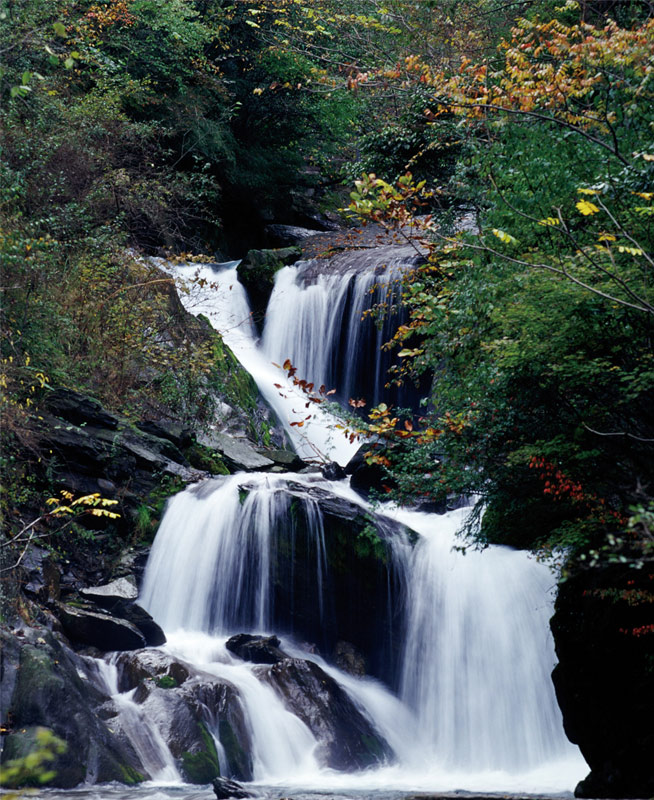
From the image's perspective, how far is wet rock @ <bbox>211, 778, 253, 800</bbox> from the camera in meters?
6.55

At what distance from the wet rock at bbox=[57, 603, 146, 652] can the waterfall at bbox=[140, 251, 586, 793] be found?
0.70 meters

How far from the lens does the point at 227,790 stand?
658 centimetres

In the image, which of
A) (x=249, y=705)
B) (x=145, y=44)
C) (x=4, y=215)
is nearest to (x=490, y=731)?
(x=249, y=705)

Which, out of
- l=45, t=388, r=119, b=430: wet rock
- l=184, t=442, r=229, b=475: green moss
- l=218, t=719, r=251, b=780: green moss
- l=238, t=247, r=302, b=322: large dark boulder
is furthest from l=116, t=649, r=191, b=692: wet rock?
l=238, t=247, r=302, b=322: large dark boulder

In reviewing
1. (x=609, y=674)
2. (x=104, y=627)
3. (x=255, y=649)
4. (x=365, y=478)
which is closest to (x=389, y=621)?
(x=255, y=649)

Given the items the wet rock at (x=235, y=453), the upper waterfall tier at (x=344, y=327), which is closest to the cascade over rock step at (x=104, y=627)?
the wet rock at (x=235, y=453)

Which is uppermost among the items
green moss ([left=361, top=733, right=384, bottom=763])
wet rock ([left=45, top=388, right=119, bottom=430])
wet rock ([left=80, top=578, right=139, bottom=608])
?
wet rock ([left=45, top=388, right=119, bottom=430])

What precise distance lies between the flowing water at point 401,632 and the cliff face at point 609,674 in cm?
167

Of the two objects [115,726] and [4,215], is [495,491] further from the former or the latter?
[4,215]

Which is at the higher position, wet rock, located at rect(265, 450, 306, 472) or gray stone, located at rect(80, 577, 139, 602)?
wet rock, located at rect(265, 450, 306, 472)

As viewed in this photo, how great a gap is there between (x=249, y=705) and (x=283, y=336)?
11.0 metres

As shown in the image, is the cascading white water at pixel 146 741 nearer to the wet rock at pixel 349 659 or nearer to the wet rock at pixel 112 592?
the wet rock at pixel 112 592

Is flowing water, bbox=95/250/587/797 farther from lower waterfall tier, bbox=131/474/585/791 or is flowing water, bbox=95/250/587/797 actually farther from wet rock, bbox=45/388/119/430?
wet rock, bbox=45/388/119/430

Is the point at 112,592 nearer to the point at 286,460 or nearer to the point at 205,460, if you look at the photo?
the point at 205,460
